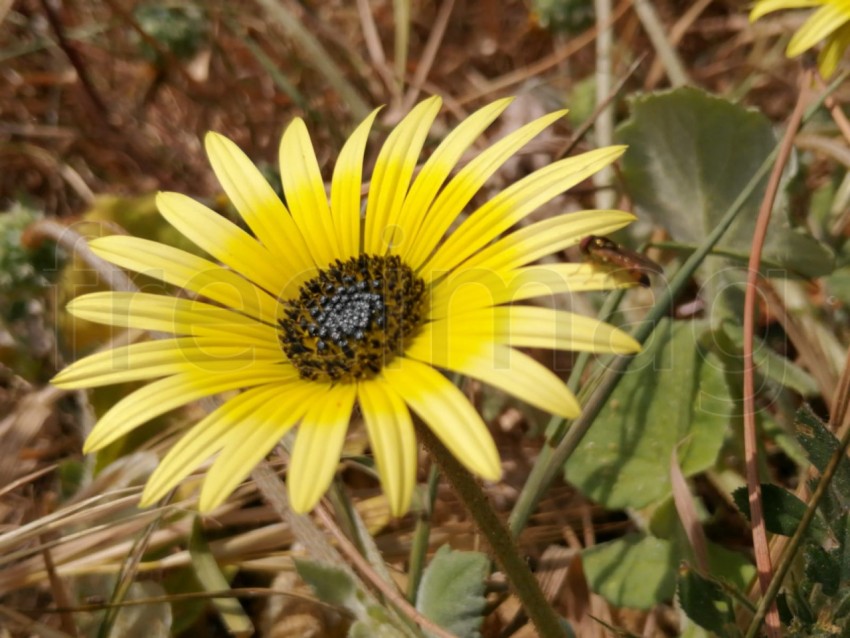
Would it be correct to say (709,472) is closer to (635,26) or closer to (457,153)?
(457,153)

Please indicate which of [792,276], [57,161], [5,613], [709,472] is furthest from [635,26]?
[5,613]

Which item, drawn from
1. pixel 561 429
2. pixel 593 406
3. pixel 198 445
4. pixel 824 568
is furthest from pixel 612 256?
pixel 198 445

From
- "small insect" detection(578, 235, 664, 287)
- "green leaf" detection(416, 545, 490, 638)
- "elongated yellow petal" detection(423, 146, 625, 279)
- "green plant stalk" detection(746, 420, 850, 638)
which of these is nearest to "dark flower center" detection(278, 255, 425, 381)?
"elongated yellow petal" detection(423, 146, 625, 279)

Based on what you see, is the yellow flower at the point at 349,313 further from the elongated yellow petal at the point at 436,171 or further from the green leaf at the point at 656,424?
the green leaf at the point at 656,424

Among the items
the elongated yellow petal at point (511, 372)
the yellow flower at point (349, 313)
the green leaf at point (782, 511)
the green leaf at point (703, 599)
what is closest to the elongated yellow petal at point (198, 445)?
the yellow flower at point (349, 313)

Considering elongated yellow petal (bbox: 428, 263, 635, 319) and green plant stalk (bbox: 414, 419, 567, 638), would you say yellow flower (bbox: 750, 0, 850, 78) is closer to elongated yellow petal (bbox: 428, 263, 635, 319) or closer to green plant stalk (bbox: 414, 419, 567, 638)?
elongated yellow petal (bbox: 428, 263, 635, 319)
